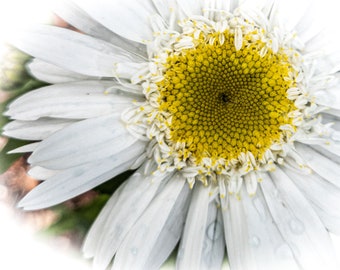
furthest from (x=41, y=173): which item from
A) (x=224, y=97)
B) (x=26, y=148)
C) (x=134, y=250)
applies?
(x=224, y=97)

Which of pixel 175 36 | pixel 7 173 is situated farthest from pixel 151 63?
pixel 7 173

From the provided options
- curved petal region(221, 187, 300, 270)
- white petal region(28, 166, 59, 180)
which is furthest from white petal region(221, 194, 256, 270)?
white petal region(28, 166, 59, 180)

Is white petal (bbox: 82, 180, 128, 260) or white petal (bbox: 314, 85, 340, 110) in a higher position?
white petal (bbox: 314, 85, 340, 110)

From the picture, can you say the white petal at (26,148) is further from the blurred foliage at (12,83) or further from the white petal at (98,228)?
the white petal at (98,228)

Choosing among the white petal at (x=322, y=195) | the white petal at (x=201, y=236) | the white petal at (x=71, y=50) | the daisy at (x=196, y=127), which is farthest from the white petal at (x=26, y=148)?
the white petal at (x=322, y=195)

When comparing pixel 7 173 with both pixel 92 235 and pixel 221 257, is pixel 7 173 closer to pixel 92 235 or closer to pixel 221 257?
pixel 92 235

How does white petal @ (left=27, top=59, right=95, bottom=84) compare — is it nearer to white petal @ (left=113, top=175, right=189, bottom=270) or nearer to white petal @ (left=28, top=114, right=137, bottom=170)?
white petal @ (left=28, top=114, right=137, bottom=170)

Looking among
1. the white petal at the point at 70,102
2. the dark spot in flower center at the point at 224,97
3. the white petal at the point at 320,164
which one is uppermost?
the dark spot in flower center at the point at 224,97
